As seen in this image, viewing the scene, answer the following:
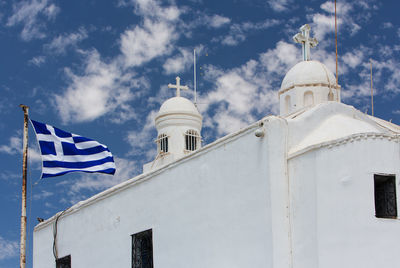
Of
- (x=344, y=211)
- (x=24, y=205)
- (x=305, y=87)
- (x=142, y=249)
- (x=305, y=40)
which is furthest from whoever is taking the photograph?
(x=305, y=40)

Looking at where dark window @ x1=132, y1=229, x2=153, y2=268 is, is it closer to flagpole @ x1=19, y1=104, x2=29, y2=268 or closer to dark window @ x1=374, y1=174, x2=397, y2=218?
flagpole @ x1=19, y1=104, x2=29, y2=268

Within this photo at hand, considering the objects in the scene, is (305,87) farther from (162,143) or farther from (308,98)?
(162,143)

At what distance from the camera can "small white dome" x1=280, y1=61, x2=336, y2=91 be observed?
71.5 ft

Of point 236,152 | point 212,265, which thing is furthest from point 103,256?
point 236,152

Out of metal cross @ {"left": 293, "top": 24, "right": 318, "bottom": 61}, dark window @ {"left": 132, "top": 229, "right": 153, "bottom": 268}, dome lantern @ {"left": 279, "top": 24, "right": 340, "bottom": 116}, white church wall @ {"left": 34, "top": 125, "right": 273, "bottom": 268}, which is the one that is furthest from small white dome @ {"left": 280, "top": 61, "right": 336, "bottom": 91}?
dark window @ {"left": 132, "top": 229, "right": 153, "bottom": 268}

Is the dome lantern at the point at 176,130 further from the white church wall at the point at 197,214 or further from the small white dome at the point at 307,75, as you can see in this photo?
the small white dome at the point at 307,75

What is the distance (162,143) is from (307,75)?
7.92m

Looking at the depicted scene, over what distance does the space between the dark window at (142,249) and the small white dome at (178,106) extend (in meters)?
8.35

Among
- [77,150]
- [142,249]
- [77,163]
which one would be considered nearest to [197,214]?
[142,249]

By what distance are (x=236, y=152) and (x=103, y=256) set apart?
7108 mm

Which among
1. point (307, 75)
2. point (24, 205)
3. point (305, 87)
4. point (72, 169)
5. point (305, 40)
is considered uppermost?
point (305, 40)

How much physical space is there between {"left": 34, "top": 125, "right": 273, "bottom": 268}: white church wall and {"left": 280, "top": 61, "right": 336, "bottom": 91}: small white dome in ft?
17.4

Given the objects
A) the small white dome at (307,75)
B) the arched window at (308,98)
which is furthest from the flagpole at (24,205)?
the arched window at (308,98)

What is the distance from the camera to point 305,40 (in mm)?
23688
